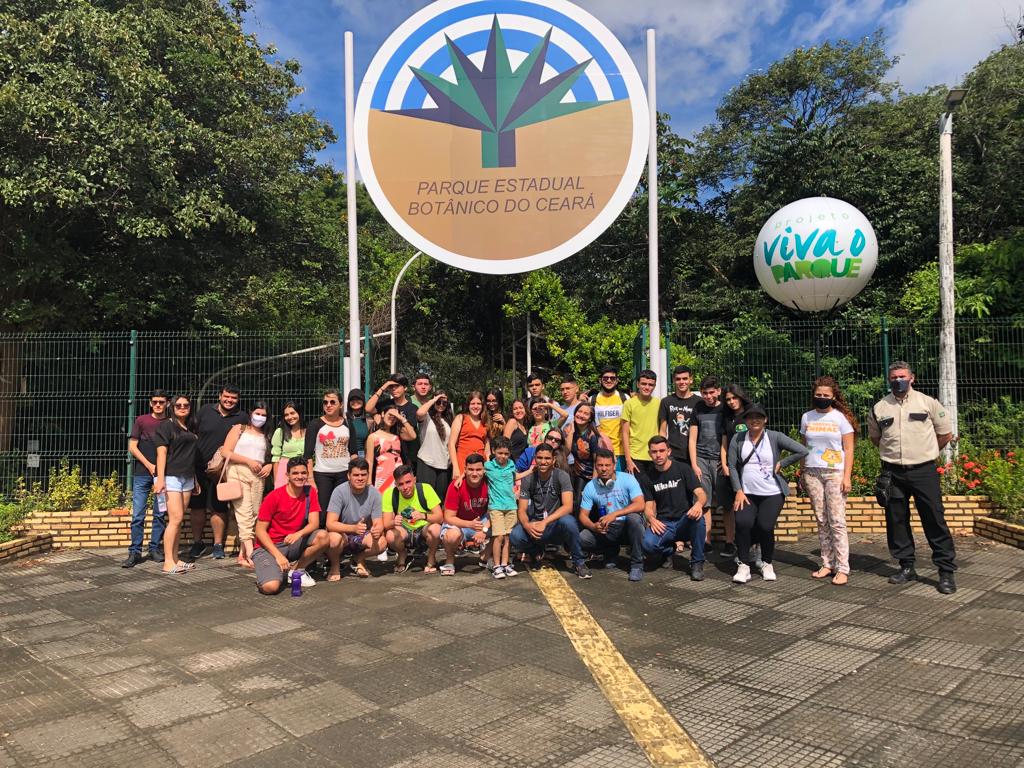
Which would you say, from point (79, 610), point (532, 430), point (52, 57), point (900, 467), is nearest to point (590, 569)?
point (532, 430)

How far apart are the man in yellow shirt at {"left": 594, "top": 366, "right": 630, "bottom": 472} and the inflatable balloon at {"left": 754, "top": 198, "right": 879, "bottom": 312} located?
15.7 feet

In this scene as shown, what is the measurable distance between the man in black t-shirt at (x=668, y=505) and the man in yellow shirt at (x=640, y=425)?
1.60 feet

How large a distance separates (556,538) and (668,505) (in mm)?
1031

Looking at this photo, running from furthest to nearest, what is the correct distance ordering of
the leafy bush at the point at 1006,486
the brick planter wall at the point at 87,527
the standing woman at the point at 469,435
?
the brick planter wall at the point at 87,527, the leafy bush at the point at 1006,486, the standing woman at the point at 469,435

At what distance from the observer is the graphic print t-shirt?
5.91m

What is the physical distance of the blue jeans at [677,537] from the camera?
607cm

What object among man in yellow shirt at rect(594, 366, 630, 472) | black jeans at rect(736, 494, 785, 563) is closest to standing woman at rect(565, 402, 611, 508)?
man in yellow shirt at rect(594, 366, 630, 472)

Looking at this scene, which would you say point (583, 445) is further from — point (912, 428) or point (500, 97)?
point (500, 97)

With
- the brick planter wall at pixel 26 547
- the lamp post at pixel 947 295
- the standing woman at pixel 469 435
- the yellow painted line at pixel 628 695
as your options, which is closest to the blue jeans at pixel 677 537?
→ the yellow painted line at pixel 628 695

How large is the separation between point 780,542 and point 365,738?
18.0ft

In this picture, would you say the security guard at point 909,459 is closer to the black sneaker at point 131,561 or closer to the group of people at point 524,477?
the group of people at point 524,477

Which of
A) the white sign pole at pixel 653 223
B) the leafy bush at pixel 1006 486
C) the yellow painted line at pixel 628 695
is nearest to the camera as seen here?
the yellow painted line at pixel 628 695

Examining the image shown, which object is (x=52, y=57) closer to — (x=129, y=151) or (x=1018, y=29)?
(x=129, y=151)

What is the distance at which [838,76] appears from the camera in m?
21.2
